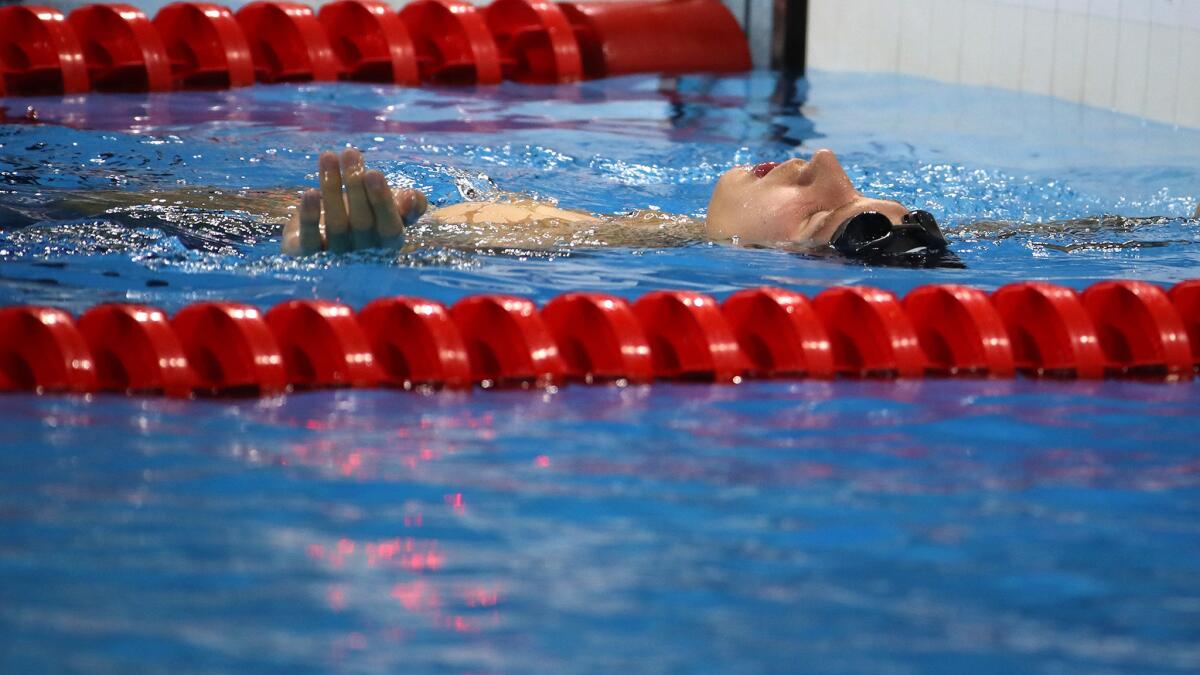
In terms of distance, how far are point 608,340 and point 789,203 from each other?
1035 mm

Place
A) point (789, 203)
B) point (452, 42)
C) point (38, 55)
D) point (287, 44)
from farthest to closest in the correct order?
point (452, 42) < point (287, 44) < point (38, 55) < point (789, 203)

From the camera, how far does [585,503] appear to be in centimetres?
240

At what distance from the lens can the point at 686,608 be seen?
202cm

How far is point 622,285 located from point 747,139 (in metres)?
2.63

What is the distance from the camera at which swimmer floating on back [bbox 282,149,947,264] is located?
3.46 metres

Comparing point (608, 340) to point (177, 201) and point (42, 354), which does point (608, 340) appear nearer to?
point (42, 354)

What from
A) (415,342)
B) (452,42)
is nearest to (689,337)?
(415,342)

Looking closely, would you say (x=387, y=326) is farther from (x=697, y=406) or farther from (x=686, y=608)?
(x=686, y=608)

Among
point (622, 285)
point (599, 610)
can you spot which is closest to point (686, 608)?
point (599, 610)

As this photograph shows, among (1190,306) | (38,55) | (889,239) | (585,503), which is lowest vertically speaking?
(585,503)

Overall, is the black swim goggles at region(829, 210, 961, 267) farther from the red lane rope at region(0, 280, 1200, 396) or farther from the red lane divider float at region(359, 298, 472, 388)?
the red lane divider float at region(359, 298, 472, 388)

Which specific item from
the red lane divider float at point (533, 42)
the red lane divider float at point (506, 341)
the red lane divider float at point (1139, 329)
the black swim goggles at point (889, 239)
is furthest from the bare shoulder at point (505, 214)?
the red lane divider float at point (533, 42)

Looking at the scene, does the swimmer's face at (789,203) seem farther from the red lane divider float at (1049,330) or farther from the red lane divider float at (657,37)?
the red lane divider float at (657,37)

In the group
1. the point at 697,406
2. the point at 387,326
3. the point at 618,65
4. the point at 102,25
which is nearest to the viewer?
the point at 697,406
